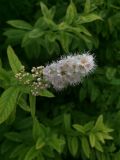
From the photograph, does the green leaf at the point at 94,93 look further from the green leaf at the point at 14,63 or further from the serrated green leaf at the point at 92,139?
the green leaf at the point at 14,63

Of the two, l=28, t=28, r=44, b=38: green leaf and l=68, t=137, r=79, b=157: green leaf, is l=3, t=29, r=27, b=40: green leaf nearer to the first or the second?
l=28, t=28, r=44, b=38: green leaf

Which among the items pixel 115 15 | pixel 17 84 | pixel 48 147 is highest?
pixel 115 15

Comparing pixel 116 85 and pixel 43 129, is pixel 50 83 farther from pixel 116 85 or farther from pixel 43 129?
pixel 116 85

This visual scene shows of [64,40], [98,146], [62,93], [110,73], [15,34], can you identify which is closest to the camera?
[64,40]

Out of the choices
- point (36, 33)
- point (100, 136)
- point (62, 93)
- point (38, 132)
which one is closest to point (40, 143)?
point (38, 132)

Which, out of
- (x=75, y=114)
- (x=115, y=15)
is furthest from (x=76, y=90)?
(x=115, y=15)

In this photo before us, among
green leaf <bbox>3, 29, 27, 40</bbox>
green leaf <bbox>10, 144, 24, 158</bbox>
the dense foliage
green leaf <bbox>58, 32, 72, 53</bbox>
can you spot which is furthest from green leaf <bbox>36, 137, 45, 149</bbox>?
green leaf <bbox>3, 29, 27, 40</bbox>

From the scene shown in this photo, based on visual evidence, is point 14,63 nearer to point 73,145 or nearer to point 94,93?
point 73,145
